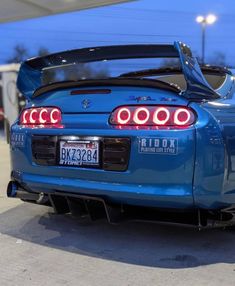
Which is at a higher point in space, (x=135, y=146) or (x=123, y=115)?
(x=123, y=115)

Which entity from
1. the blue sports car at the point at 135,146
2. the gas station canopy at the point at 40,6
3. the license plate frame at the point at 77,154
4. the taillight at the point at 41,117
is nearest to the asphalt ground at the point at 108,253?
the blue sports car at the point at 135,146

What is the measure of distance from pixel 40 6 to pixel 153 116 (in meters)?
7.78

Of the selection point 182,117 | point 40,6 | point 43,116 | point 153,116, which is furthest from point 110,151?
point 40,6

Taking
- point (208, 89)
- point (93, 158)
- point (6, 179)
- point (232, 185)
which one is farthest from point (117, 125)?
point (6, 179)

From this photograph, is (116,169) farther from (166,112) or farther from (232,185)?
(232,185)

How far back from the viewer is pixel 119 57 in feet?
14.2

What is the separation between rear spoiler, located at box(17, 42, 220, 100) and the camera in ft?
12.0

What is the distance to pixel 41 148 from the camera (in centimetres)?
405

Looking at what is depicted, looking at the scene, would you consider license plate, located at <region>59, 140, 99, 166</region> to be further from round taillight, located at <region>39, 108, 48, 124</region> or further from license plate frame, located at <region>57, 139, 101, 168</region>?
round taillight, located at <region>39, 108, 48, 124</region>

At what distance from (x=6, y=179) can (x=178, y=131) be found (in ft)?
13.7

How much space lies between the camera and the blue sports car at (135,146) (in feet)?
11.5

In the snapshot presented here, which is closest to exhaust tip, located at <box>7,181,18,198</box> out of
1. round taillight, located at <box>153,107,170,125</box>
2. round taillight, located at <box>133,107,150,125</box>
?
round taillight, located at <box>133,107,150,125</box>

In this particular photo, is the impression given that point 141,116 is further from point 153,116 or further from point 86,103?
point 86,103

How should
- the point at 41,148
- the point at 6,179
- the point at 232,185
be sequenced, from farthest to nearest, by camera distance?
1. the point at 6,179
2. the point at 41,148
3. the point at 232,185
